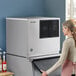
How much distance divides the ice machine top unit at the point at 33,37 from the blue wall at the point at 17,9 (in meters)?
0.08

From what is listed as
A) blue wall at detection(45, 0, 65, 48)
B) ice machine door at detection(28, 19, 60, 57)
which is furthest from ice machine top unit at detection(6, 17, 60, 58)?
blue wall at detection(45, 0, 65, 48)

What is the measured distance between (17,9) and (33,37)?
62 centimetres

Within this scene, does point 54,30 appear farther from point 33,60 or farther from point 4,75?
point 4,75

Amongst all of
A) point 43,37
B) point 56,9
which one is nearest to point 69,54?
point 43,37

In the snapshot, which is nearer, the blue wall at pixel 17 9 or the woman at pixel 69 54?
the woman at pixel 69 54

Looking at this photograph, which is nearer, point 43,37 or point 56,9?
point 43,37

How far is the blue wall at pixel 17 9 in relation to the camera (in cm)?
296

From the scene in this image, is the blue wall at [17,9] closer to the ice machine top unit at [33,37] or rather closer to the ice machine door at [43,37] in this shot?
the ice machine top unit at [33,37]

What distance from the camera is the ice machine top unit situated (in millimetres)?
2615

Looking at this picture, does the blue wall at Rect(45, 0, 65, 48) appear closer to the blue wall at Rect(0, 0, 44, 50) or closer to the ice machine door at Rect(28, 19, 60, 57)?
the blue wall at Rect(0, 0, 44, 50)

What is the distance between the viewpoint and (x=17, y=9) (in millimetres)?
3070

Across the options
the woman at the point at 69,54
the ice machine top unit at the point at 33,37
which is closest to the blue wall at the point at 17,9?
the ice machine top unit at the point at 33,37

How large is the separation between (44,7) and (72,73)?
Result: 127cm

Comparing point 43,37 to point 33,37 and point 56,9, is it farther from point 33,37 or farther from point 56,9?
point 56,9
